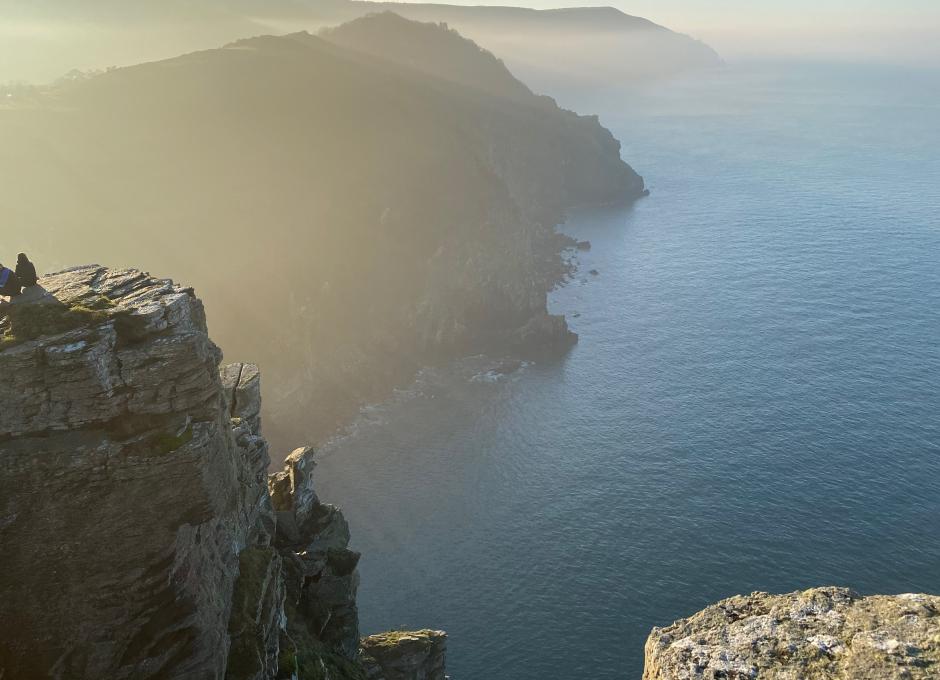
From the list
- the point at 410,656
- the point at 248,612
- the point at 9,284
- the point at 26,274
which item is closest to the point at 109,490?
the point at 248,612

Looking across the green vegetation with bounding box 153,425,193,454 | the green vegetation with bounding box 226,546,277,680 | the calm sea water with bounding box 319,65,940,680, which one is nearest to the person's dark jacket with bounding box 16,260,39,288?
the green vegetation with bounding box 153,425,193,454

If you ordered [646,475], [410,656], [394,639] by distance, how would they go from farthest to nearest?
[646,475] < [394,639] < [410,656]

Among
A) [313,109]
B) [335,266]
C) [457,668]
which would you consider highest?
[313,109]

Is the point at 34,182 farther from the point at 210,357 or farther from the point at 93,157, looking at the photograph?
the point at 210,357

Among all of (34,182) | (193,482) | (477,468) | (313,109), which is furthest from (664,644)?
(313,109)

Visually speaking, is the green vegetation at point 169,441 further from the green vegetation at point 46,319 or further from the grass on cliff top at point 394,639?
the grass on cliff top at point 394,639

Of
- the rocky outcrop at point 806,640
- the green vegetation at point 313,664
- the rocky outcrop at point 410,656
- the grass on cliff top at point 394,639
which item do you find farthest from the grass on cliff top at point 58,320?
the grass on cliff top at point 394,639

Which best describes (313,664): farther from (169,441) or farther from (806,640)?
(806,640)
